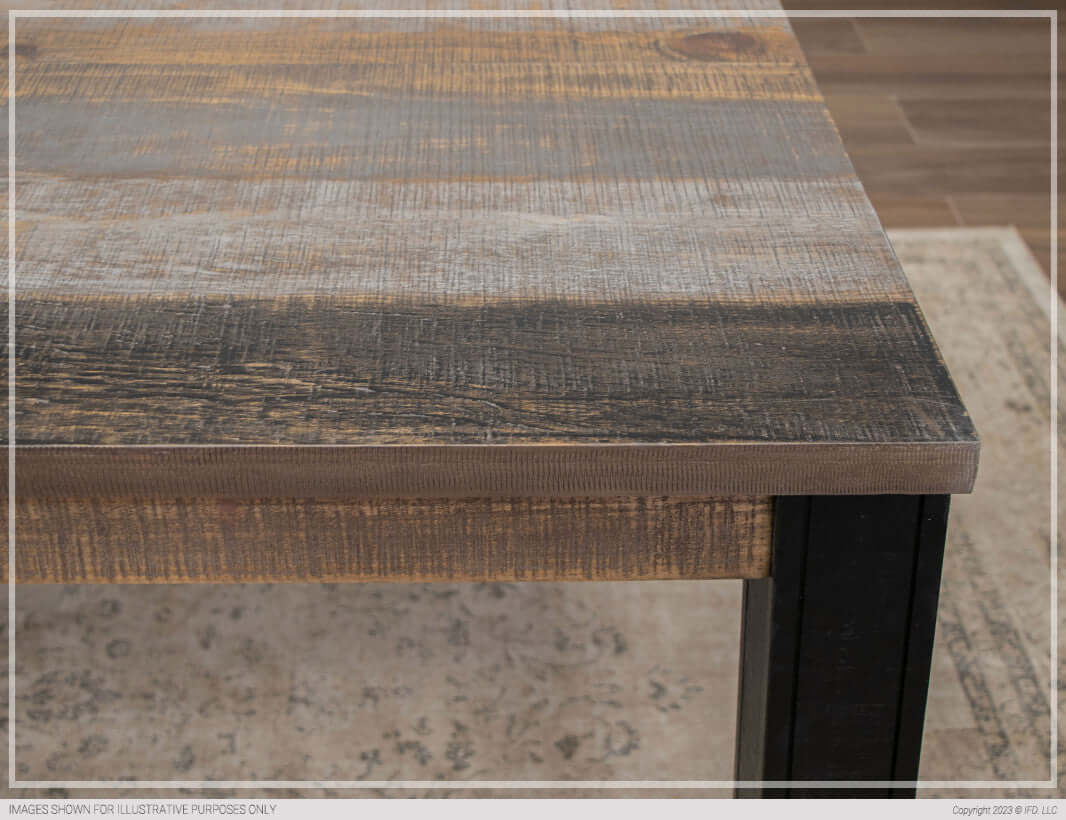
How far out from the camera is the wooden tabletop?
1.66ft

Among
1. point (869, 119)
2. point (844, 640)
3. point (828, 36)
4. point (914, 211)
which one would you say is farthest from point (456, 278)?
point (828, 36)

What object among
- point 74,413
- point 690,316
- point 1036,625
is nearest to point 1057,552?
point 1036,625

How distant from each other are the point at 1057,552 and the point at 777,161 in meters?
0.61

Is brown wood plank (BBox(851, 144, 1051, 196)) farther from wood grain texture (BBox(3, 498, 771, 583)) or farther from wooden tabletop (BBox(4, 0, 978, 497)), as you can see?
wood grain texture (BBox(3, 498, 771, 583))

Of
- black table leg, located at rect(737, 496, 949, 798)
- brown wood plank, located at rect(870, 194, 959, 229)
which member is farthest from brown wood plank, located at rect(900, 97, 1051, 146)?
black table leg, located at rect(737, 496, 949, 798)

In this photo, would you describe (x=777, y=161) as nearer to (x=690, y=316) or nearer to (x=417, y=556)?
(x=690, y=316)

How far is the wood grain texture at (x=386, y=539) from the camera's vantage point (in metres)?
0.55

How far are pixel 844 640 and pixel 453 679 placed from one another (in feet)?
1.56

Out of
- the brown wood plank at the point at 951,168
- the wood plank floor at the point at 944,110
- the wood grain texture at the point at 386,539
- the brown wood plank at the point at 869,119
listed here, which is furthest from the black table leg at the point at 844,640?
the brown wood plank at the point at 869,119

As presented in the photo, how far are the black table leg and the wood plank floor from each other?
1159 millimetres

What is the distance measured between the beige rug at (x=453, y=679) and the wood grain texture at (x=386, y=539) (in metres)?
0.39

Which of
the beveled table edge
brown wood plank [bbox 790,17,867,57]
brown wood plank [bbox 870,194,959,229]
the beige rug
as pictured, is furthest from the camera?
brown wood plank [bbox 790,17,867,57]

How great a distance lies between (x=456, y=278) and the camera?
60cm
